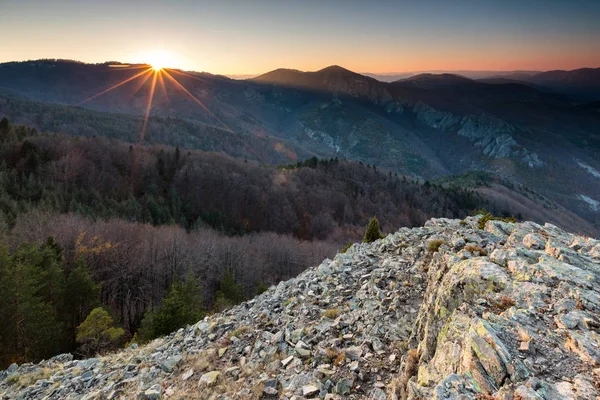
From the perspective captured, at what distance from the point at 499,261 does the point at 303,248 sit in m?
78.1

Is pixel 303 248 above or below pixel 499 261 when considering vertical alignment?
below

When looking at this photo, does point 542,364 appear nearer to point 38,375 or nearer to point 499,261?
point 499,261

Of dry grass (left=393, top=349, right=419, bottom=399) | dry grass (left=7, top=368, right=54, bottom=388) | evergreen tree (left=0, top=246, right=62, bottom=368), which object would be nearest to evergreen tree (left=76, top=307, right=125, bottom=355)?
evergreen tree (left=0, top=246, right=62, bottom=368)

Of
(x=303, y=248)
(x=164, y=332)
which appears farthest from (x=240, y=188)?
(x=164, y=332)

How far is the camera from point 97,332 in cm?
2680

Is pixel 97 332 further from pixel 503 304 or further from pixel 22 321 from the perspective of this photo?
pixel 503 304

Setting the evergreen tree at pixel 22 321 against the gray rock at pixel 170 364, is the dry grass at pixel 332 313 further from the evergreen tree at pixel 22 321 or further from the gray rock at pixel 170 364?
the evergreen tree at pixel 22 321

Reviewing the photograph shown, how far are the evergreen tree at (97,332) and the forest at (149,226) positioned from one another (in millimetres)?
107

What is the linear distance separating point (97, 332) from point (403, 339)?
26.6 m

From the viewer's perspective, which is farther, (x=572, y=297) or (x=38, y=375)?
(x=38, y=375)

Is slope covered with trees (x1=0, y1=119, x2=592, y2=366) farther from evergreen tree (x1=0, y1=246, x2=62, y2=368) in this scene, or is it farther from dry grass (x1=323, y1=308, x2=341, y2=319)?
dry grass (x1=323, y1=308, x2=341, y2=319)

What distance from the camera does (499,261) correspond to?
31.9ft

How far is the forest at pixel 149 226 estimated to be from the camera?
2814cm

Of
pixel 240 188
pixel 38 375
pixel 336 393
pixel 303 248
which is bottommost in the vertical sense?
pixel 303 248
